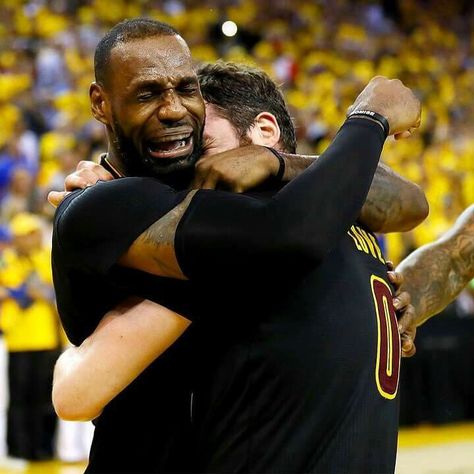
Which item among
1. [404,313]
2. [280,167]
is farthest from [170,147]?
[404,313]

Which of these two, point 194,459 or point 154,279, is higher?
point 154,279

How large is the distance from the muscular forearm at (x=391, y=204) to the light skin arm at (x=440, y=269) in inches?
11.0

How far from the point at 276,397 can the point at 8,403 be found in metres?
5.69

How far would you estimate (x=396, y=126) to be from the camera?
7.28 ft

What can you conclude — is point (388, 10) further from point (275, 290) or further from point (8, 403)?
point (275, 290)

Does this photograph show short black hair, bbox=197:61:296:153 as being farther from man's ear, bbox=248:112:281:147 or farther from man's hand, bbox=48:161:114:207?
man's hand, bbox=48:161:114:207

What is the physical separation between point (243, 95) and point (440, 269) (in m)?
0.83

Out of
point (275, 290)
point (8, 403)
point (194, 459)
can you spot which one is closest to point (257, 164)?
point (275, 290)

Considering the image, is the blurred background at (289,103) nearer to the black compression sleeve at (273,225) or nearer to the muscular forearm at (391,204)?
the muscular forearm at (391,204)

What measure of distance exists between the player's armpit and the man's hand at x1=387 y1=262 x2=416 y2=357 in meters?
0.65

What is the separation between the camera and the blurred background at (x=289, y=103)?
7.52m

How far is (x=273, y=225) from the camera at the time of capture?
6.36 feet

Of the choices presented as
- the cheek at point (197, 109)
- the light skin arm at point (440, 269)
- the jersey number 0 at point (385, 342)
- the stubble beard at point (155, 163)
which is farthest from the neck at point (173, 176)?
the light skin arm at point (440, 269)

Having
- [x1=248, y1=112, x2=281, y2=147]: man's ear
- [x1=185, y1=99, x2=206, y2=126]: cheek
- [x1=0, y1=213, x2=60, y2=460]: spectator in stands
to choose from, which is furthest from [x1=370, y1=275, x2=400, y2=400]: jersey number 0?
[x1=0, y1=213, x2=60, y2=460]: spectator in stands
